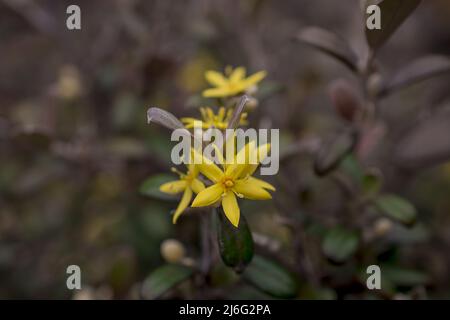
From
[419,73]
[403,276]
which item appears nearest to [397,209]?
[403,276]

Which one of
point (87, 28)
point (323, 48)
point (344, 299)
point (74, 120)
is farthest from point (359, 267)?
point (87, 28)

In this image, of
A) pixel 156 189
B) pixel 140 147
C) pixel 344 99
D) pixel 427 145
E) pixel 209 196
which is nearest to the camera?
pixel 209 196

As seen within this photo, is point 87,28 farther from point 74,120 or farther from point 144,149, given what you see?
point 144,149

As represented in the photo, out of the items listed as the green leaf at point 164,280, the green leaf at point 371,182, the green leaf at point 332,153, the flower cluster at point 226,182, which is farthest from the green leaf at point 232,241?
the green leaf at point 371,182

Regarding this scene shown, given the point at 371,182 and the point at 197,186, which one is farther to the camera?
the point at 371,182

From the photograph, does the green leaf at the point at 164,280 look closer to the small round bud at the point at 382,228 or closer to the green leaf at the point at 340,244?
the green leaf at the point at 340,244

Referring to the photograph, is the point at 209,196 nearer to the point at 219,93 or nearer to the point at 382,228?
the point at 219,93

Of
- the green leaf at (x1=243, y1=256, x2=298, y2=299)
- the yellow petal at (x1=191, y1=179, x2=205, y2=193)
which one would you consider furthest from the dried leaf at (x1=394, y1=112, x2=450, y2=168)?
the yellow petal at (x1=191, y1=179, x2=205, y2=193)

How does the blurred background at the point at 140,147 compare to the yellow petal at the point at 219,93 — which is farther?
the blurred background at the point at 140,147
